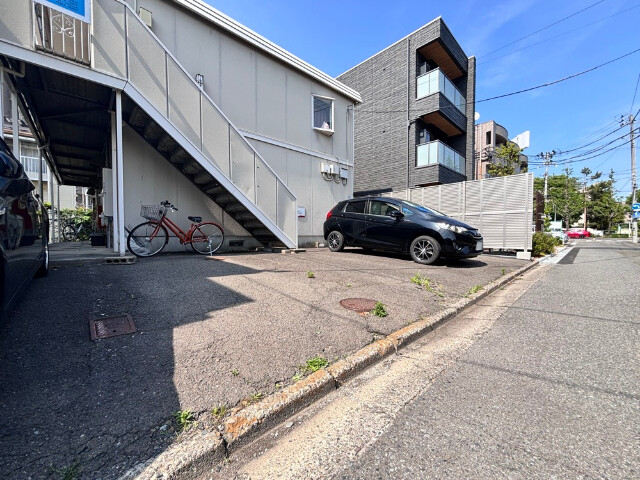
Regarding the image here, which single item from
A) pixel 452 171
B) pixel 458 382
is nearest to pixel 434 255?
pixel 458 382

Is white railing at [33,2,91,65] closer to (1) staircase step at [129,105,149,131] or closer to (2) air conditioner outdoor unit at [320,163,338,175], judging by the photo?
(1) staircase step at [129,105,149,131]

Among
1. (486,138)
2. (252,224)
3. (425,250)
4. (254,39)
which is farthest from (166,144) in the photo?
(486,138)

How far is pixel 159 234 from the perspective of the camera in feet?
22.0

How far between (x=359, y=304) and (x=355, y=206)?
505 cm

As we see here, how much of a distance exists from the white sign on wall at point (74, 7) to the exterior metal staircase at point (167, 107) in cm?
11

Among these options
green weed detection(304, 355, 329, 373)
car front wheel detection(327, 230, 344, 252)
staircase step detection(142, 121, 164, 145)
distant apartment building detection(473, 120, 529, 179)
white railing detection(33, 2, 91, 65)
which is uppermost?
distant apartment building detection(473, 120, 529, 179)

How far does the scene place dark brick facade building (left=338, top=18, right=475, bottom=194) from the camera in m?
14.4

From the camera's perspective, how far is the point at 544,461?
1555mm

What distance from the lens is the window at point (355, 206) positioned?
332 inches

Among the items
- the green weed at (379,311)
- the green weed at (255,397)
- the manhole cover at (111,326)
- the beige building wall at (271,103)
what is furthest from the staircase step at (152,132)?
the green weed at (255,397)

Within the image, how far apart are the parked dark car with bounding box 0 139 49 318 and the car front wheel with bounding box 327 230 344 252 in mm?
6922

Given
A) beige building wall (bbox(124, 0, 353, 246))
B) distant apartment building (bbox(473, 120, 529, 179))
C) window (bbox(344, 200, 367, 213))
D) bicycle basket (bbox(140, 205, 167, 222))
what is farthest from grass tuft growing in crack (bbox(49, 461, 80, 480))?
distant apartment building (bbox(473, 120, 529, 179))

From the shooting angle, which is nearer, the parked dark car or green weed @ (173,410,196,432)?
green weed @ (173,410,196,432)

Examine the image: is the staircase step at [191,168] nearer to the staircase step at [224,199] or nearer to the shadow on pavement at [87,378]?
the staircase step at [224,199]
